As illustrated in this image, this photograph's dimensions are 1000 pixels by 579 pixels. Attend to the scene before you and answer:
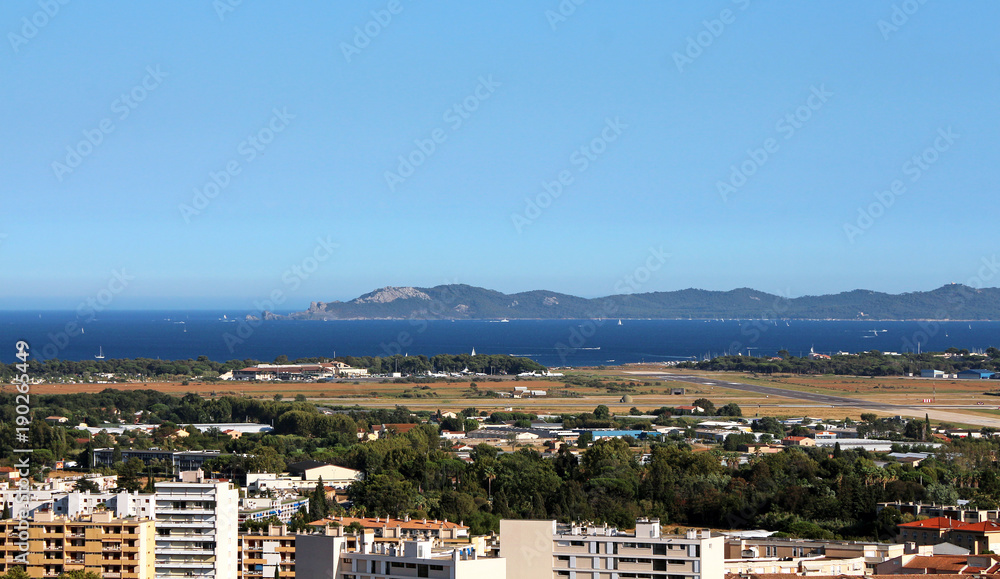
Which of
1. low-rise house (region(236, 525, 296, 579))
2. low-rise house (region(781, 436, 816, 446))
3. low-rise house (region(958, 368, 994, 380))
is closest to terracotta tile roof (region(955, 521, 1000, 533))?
low-rise house (region(236, 525, 296, 579))

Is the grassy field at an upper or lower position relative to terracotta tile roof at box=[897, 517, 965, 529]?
upper

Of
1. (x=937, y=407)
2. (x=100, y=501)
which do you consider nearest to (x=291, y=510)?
(x=100, y=501)

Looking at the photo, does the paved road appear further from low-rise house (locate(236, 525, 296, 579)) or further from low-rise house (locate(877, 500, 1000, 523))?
low-rise house (locate(236, 525, 296, 579))

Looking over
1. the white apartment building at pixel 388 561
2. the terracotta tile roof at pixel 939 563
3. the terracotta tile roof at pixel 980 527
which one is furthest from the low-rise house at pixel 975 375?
the white apartment building at pixel 388 561

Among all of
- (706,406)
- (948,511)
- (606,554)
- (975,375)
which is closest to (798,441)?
(706,406)

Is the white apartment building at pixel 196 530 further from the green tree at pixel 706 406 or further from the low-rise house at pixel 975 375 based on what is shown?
the low-rise house at pixel 975 375

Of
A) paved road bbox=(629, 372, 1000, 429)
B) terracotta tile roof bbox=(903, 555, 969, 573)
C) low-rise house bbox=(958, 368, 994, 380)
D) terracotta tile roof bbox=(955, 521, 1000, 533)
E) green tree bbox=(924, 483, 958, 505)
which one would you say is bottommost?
green tree bbox=(924, 483, 958, 505)
